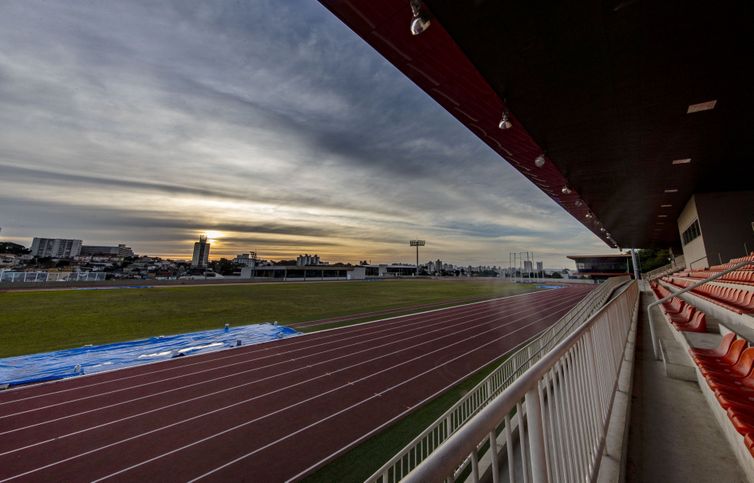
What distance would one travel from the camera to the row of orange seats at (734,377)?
2.22 metres

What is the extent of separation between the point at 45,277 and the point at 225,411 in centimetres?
5027

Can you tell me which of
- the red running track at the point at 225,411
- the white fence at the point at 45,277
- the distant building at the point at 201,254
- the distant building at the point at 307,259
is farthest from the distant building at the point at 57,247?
the red running track at the point at 225,411

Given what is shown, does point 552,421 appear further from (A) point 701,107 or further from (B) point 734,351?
(A) point 701,107

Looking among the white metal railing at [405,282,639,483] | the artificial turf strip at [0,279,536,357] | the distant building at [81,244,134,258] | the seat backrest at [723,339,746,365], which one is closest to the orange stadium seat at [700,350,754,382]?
the seat backrest at [723,339,746,365]

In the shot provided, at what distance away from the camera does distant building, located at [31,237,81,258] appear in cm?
12650

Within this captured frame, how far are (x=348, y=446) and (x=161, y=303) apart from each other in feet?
84.4

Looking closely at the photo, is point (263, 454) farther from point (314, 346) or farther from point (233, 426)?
point (314, 346)

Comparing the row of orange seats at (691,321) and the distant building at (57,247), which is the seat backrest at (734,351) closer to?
the row of orange seats at (691,321)

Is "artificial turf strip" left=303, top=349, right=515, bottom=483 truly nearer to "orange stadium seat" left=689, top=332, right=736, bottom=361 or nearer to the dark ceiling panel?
"orange stadium seat" left=689, top=332, right=736, bottom=361

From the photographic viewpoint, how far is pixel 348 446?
217 inches

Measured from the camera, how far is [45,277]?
37.9 metres

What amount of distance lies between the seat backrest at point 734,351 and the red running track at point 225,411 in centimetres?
542

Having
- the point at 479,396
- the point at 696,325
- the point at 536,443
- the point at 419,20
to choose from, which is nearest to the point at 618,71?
the point at 419,20

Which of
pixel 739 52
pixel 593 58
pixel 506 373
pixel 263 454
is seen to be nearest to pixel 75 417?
pixel 263 454
